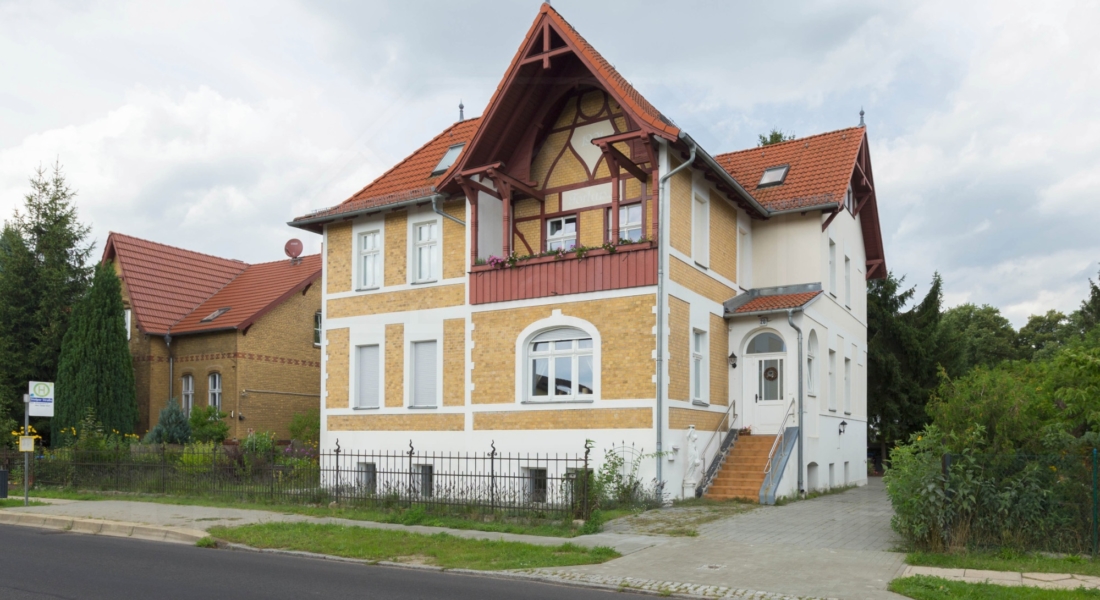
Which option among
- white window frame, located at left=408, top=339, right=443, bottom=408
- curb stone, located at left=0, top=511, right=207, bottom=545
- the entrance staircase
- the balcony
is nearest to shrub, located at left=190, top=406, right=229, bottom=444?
white window frame, located at left=408, top=339, right=443, bottom=408

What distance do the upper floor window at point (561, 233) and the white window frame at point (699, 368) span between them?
3394mm

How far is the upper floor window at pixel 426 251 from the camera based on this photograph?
23.1m

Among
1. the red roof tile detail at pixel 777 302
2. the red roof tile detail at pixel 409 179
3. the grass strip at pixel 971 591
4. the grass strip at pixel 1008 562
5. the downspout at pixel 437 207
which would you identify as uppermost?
the red roof tile detail at pixel 409 179

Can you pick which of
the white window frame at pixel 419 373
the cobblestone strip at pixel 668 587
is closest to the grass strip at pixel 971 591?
the cobblestone strip at pixel 668 587

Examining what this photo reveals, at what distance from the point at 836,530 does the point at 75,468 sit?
17675 millimetres

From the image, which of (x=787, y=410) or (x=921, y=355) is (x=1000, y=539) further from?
(x=921, y=355)

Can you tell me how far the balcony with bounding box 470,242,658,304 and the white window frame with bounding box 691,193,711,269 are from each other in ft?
6.54

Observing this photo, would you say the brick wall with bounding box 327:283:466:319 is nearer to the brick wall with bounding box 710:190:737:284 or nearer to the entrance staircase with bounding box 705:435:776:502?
the brick wall with bounding box 710:190:737:284

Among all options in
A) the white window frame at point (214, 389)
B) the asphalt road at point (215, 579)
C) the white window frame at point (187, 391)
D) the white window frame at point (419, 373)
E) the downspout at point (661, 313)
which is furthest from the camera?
the white window frame at point (187, 391)

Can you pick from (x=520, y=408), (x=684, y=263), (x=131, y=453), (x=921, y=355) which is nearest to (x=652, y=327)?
(x=684, y=263)

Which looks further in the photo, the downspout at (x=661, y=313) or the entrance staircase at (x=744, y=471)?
the entrance staircase at (x=744, y=471)

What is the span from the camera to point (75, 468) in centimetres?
2298

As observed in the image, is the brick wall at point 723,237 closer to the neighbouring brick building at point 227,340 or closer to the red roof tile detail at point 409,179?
the red roof tile detail at point 409,179

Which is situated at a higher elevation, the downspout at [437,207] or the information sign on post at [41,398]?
the downspout at [437,207]
